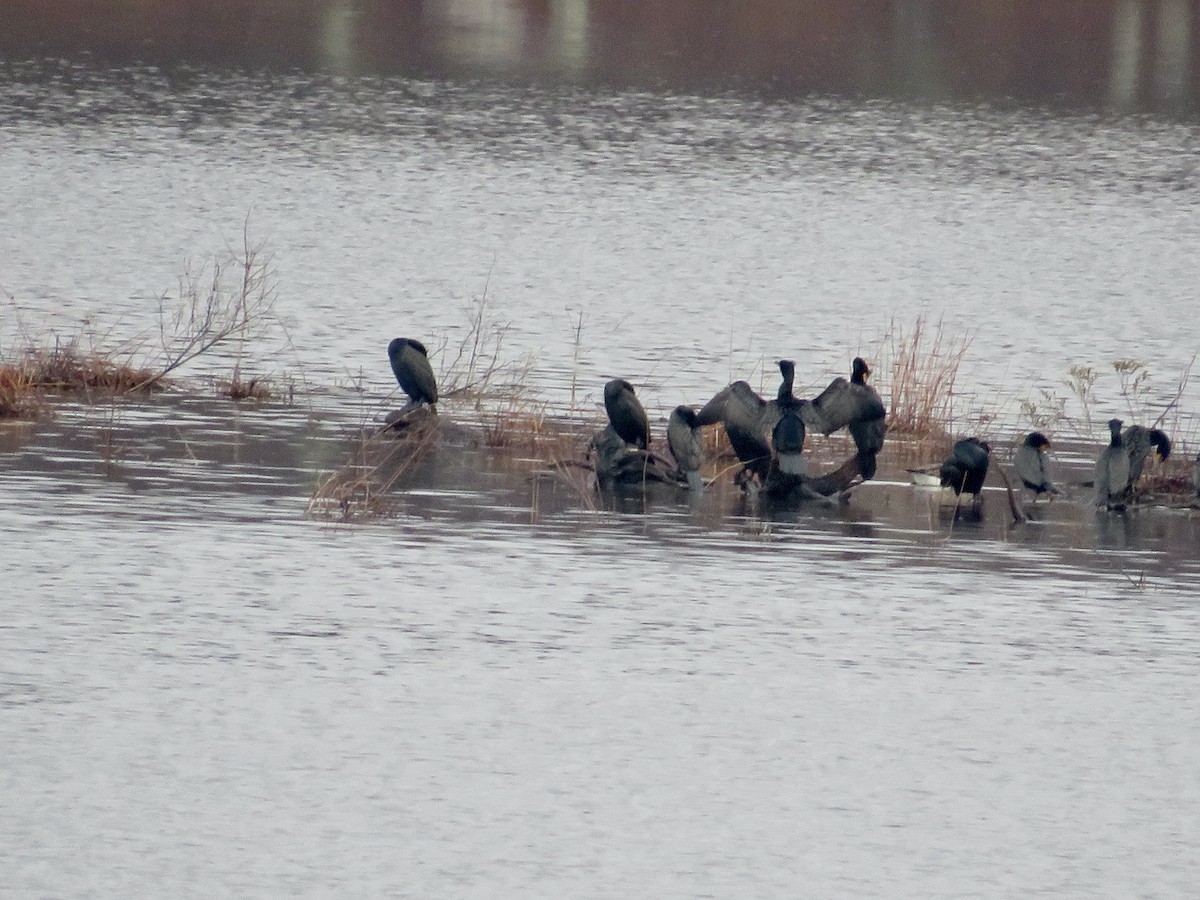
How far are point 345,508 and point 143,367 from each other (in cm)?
583

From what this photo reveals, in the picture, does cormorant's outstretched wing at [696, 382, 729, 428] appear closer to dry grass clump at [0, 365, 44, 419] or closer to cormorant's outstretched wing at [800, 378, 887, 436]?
cormorant's outstretched wing at [800, 378, 887, 436]

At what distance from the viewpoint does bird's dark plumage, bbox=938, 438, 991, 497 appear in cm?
1506

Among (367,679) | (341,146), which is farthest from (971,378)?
(341,146)

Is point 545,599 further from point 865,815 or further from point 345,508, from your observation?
point 865,815

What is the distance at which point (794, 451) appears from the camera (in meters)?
14.8

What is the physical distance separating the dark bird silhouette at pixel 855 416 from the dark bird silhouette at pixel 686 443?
0.60m

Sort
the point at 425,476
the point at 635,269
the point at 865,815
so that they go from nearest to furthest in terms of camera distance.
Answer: the point at 865,815 → the point at 425,476 → the point at 635,269

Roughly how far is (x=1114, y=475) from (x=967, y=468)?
782 mm

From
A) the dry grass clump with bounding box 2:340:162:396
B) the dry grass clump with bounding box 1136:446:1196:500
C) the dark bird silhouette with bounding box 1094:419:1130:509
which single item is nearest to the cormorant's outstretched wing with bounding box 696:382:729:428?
the dark bird silhouette with bounding box 1094:419:1130:509

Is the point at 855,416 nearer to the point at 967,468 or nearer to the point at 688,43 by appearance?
the point at 967,468

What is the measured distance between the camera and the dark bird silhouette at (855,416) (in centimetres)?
1517

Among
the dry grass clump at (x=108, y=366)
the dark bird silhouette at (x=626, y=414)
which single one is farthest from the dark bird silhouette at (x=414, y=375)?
the dark bird silhouette at (x=626, y=414)

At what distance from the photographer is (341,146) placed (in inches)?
1656

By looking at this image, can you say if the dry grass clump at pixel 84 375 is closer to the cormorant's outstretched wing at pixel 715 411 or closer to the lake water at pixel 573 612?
the lake water at pixel 573 612
